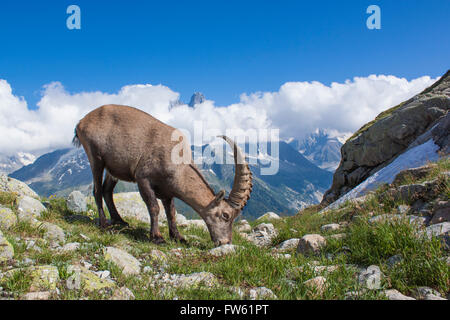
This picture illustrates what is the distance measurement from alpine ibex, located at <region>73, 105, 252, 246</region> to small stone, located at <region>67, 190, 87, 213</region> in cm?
202

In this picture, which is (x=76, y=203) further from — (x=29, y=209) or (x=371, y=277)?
(x=371, y=277)

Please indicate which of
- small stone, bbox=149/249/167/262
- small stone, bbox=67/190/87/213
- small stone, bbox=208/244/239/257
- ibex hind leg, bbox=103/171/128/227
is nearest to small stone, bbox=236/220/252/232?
ibex hind leg, bbox=103/171/128/227

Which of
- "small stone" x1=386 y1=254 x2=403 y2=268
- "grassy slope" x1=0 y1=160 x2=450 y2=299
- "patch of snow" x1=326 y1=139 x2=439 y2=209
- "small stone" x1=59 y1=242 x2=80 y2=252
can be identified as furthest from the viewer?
"patch of snow" x1=326 y1=139 x2=439 y2=209

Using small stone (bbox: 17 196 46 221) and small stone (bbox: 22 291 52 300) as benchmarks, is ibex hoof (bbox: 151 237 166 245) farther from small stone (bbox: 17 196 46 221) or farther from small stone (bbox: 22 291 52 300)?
small stone (bbox: 22 291 52 300)

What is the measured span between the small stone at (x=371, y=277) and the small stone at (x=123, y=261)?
3730 mm

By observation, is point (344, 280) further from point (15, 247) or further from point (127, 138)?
point (127, 138)

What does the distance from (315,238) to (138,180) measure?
216 inches

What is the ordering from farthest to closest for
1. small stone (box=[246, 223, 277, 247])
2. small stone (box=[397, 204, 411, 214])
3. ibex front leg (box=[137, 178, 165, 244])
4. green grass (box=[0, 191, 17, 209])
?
1. small stone (box=[246, 223, 277, 247])
2. ibex front leg (box=[137, 178, 165, 244])
3. green grass (box=[0, 191, 17, 209])
4. small stone (box=[397, 204, 411, 214])

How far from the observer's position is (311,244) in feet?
22.5

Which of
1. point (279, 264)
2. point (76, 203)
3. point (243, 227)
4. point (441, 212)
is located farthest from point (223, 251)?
point (76, 203)

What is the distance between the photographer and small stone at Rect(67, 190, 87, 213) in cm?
1167

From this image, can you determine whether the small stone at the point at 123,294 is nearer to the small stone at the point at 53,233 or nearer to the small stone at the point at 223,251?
the small stone at the point at 223,251

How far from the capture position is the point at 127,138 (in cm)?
967

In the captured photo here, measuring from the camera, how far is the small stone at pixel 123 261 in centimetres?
523
